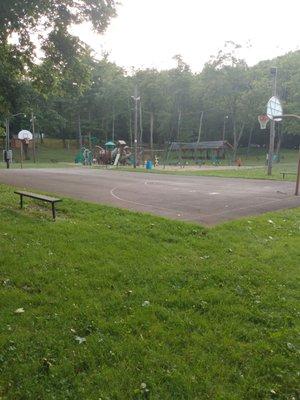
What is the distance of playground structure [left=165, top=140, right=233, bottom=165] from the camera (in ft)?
161

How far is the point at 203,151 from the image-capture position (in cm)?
5800

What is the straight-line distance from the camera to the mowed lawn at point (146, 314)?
3334mm

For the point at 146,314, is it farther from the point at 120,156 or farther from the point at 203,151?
the point at 203,151

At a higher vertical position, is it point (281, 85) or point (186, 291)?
point (281, 85)

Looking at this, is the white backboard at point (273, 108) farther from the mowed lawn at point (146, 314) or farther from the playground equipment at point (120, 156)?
the playground equipment at point (120, 156)

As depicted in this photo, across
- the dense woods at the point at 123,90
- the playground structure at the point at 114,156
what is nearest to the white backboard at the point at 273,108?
the dense woods at the point at 123,90

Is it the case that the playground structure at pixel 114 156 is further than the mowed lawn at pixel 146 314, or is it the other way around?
the playground structure at pixel 114 156

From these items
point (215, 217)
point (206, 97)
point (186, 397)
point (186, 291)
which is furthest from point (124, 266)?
point (206, 97)

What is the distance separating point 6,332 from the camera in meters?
3.97

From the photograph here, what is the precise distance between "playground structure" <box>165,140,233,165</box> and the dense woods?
2638 mm

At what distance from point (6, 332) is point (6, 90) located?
13172 mm

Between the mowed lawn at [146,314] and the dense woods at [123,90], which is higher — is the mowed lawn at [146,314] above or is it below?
below

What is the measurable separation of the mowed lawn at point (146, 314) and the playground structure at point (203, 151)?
38.4m

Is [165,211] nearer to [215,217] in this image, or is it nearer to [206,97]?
[215,217]
